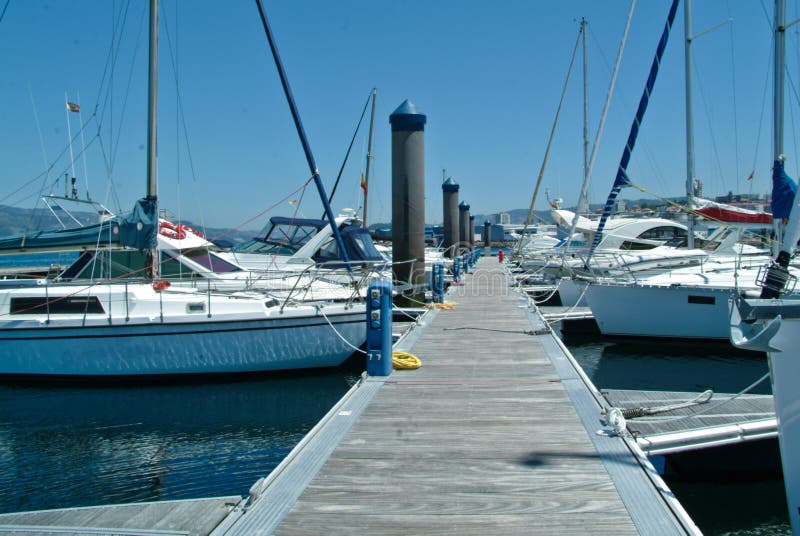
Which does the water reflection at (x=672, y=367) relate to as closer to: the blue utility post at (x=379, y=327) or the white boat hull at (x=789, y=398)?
the blue utility post at (x=379, y=327)

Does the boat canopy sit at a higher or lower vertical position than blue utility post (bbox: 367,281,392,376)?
higher

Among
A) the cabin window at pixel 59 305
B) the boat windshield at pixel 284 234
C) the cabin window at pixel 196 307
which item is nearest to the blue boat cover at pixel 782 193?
the cabin window at pixel 196 307

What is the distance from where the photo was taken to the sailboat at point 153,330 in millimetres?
10180

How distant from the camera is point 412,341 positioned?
9.62 metres

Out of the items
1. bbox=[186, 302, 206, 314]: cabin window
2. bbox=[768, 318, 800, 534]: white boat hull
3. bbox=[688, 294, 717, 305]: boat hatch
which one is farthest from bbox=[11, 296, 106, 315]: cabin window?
bbox=[688, 294, 717, 305]: boat hatch

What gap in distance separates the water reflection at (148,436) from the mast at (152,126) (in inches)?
98.8

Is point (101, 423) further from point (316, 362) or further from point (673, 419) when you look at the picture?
point (673, 419)

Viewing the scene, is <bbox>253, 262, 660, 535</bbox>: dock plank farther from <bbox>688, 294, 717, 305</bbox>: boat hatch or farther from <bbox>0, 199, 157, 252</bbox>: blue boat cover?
<bbox>688, 294, 717, 305</bbox>: boat hatch

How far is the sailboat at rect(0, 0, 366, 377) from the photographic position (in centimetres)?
1018

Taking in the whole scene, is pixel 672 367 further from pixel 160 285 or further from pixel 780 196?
pixel 160 285

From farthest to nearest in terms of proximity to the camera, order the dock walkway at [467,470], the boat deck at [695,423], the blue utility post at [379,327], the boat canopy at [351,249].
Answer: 1. the boat canopy at [351,249]
2. the blue utility post at [379,327]
3. the boat deck at [695,423]
4. the dock walkway at [467,470]

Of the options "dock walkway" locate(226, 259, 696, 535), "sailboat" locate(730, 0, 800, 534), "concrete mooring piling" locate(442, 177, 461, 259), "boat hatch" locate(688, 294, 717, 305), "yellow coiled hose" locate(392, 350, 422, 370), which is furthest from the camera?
"concrete mooring piling" locate(442, 177, 461, 259)

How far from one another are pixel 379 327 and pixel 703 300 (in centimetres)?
892

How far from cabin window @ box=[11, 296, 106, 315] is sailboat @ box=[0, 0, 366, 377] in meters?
0.02
